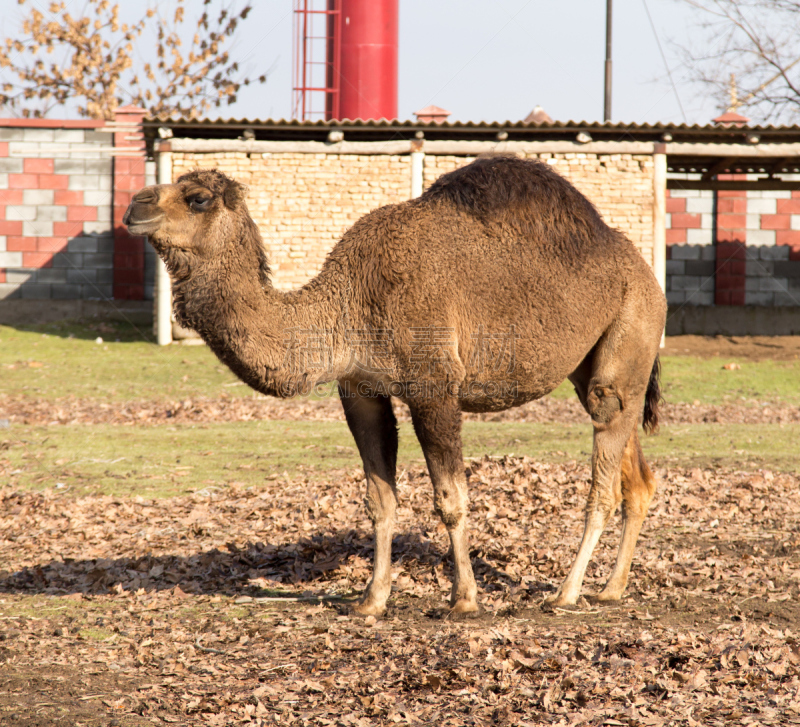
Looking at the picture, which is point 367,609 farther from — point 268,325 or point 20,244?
point 20,244

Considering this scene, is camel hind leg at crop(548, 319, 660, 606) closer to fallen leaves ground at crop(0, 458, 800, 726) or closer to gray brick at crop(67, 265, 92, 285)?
fallen leaves ground at crop(0, 458, 800, 726)

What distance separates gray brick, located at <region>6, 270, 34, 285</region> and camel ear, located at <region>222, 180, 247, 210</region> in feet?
64.4

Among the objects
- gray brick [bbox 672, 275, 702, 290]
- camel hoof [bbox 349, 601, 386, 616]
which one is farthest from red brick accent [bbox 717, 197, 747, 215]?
camel hoof [bbox 349, 601, 386, 616]

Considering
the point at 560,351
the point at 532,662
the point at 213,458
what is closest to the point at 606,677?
the point at 532,662

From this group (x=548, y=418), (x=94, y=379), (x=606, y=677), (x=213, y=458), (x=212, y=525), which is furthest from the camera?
(x=94, y=379)

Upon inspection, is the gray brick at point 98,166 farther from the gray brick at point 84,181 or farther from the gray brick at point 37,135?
the gray brick at point 37,135

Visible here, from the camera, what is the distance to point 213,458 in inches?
418

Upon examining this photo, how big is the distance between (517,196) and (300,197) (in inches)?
509

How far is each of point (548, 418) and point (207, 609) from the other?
891 centimetres

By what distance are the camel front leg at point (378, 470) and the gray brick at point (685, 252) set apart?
63.2ft

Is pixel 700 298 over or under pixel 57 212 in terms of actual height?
under

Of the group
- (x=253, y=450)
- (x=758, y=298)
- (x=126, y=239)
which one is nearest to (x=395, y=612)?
(x=253, y=450)

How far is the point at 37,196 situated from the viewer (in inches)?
878

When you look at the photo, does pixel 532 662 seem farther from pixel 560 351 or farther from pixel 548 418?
pixel 548 418
